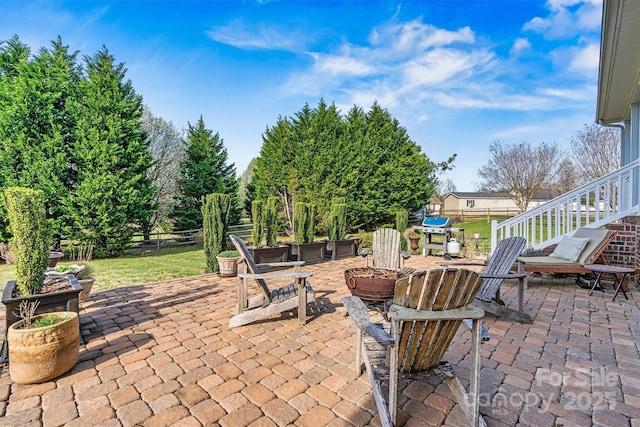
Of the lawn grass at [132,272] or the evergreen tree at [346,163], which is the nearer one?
the lawn grass at [132,272]

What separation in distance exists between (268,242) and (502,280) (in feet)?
16.3

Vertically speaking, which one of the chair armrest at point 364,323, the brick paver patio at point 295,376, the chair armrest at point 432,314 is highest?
the chair armrest at point 432,314

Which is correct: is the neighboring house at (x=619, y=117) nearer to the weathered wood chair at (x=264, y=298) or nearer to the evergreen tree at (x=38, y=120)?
the weathered wood chair at (x=264, y=298)

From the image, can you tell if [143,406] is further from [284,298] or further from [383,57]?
[383,57]

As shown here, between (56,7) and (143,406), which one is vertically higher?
(56,7)

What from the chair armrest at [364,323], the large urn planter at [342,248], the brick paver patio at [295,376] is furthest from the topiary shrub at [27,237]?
the large urn planter at [342,248]

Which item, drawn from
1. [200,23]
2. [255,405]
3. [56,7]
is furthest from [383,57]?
[255,405]

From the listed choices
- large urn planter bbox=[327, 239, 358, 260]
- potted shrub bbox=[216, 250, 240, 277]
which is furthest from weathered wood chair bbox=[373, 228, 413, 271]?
large urn planter bbox=[327, 239, 358, 260]

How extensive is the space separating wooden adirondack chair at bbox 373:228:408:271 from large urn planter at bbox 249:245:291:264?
2924 millimetres

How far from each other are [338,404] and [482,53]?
992 cm

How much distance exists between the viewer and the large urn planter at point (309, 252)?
7.52 m

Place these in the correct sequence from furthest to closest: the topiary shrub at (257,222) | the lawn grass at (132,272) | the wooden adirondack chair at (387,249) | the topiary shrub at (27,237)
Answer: the topiary shrub at (257,222)
the lawn grass at (132,272)
the wooden adirondack chair at (387,249)
the topiary shrub at (27,237)

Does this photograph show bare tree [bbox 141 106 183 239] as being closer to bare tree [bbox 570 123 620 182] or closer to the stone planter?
the stone planter

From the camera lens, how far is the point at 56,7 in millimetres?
6781
